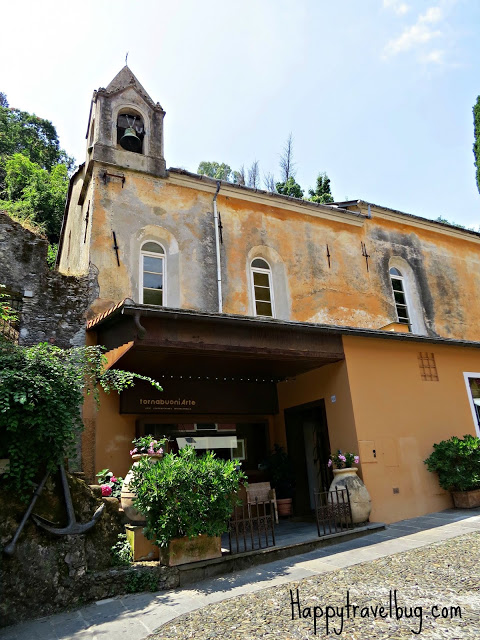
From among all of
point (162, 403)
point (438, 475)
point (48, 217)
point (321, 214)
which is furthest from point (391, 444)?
point (48, 217)

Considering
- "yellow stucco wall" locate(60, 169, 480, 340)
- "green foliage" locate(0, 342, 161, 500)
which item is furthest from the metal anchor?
"yellow stucco wall" locate(60, 169, 480, 340)

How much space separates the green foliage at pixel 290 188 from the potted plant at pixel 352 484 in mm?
24320

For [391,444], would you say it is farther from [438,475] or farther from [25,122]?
[25,122]

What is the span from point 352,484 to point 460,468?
2.47 metres

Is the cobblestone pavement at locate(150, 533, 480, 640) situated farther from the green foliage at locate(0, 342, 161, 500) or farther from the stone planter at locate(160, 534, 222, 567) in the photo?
the green foliage at locate(0, 342, 161, 500)

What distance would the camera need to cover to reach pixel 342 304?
13578 millimetres

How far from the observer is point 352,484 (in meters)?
7.92

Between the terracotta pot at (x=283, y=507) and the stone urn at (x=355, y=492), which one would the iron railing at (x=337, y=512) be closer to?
the stone urn at (x=355, y=492)

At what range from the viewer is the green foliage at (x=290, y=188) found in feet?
99.4

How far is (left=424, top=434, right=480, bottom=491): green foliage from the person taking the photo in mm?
8773

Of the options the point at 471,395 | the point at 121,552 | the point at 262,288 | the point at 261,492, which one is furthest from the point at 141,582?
the point at 262,288

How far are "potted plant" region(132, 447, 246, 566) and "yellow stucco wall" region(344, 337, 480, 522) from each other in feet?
11.2

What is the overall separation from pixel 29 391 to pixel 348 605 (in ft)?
13.3

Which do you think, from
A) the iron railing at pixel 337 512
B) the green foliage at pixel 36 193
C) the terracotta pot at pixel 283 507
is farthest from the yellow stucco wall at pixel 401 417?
the green foliage at pixel 36 193
